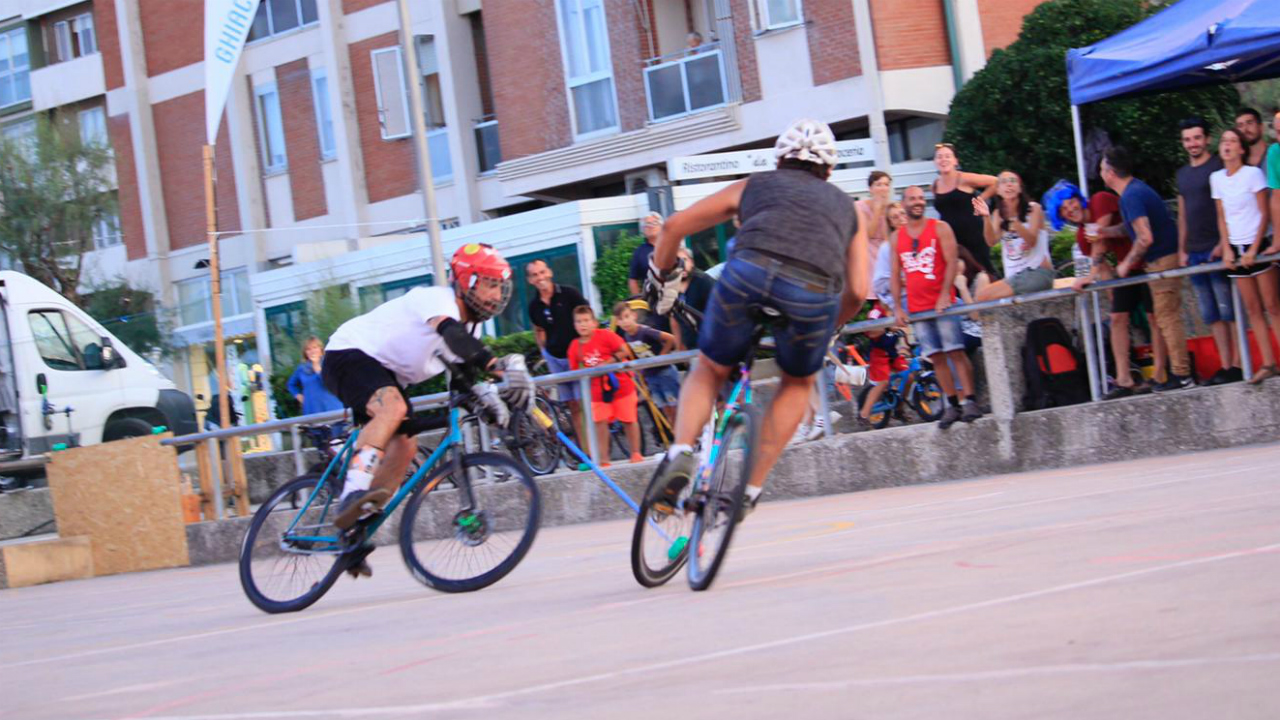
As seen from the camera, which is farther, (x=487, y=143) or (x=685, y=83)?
(x=487, y=143)

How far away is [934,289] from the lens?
12297 mm

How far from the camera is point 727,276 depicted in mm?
6258

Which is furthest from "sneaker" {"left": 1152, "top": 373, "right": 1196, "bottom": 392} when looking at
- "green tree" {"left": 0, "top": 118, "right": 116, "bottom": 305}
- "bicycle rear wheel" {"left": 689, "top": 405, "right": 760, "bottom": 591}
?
"green tree" {"left": 0, "top": 118, "right": 116, "bottom": 305}

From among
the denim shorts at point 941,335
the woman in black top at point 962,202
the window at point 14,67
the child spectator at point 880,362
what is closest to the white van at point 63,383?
the child spectator at point 880,362

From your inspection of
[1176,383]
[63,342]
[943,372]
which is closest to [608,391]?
[943,372]

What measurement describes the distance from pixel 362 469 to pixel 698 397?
1.87 m

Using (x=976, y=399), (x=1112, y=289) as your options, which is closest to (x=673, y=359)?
(x=976, y=399)

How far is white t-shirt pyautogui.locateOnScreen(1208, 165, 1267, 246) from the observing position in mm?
11203

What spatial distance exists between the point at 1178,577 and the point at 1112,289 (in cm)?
741

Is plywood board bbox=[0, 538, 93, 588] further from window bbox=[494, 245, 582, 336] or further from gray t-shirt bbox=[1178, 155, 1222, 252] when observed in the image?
window bbox=[494, 245, 582, 336]

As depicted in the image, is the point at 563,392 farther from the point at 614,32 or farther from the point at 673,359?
the point at 614,32

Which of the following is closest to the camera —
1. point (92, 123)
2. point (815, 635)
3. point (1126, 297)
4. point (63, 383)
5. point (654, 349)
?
point (815, 635)

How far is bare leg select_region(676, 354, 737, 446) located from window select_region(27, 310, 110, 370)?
702 inches

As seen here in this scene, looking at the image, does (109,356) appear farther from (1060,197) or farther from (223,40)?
(1060,197)
